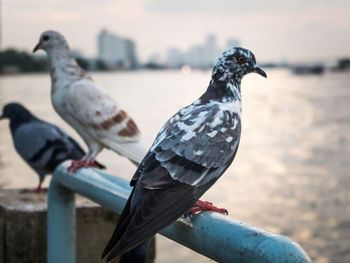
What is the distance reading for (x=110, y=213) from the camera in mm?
3947

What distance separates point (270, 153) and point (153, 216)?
2638 centimetres

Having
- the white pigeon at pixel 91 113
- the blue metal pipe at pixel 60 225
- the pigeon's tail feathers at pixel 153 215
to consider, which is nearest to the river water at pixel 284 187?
the white pigeon at pixel 91 113

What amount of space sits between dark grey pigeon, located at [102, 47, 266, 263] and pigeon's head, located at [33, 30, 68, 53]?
286 centimetres

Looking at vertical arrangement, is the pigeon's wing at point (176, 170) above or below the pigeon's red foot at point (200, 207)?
above

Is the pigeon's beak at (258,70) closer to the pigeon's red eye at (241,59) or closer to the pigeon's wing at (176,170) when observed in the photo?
the pigeon's red eye at (241,59)

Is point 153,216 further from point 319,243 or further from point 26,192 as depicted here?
point 319,243

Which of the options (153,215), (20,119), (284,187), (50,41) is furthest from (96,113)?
(284,187)

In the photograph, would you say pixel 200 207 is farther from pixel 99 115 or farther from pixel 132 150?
pixel 99 115

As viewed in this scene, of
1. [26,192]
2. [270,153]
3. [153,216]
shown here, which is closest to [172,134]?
[153,216]

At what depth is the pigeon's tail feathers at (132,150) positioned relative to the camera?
4328mm

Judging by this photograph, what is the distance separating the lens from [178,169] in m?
2.23

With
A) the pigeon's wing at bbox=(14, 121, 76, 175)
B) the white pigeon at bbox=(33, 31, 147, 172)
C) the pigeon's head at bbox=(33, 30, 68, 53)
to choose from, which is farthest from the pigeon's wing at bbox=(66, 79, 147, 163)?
the pigeon's wing at bbox=(14, 121, 76, 175)

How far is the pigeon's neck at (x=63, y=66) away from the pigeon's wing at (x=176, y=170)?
266 cm

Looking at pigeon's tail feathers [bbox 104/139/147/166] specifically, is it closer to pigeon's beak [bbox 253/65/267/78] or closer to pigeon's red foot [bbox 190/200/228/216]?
pigeon's beak [bbox 253/65/267/78]
